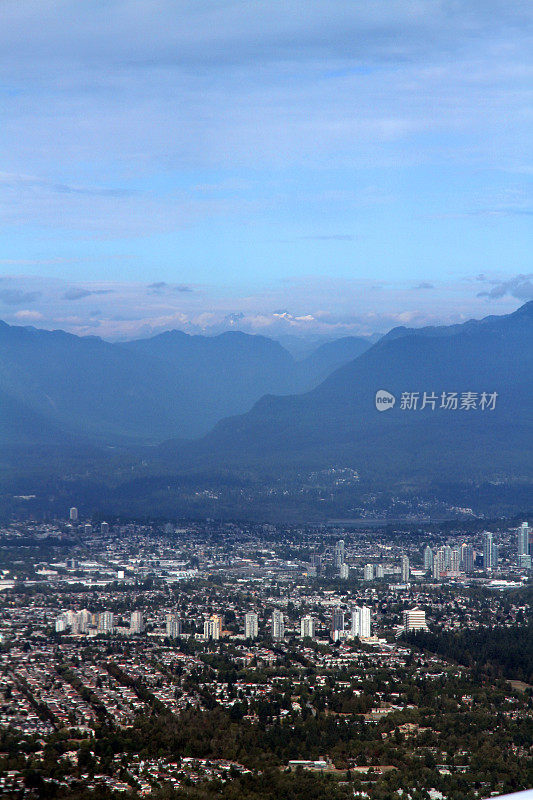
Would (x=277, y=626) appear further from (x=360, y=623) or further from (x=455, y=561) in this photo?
(x=455, y=561)

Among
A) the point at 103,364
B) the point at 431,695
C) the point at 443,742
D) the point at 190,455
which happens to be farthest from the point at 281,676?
the point at 103,364

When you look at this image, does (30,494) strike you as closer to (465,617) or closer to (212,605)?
(212,605)

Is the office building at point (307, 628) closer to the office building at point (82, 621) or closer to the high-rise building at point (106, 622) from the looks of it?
the high-rise building at point (106, 622)

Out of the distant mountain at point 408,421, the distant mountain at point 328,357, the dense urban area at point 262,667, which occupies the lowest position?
the dense urban area at point 262,667

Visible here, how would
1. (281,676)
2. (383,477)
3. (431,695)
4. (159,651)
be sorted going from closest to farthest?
(431,695)
(281,676)
(159,651)
(383,477)

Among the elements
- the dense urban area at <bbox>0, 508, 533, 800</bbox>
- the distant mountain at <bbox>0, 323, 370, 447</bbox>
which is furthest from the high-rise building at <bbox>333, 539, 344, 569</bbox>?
the distant mountain at <bbox>0, 323, 370, 447</bbox>

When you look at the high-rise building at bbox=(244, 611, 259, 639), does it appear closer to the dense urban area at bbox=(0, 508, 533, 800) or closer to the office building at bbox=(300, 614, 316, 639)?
the dense urban area at bbox=(0, 508, 533, 800)

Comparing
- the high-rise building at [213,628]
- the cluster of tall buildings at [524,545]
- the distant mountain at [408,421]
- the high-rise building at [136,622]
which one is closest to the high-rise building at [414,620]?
the high-rise building at [213,628]
